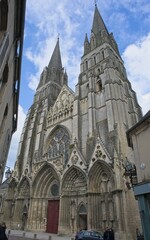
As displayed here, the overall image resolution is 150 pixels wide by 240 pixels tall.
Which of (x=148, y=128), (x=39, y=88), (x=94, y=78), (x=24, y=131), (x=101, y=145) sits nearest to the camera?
(x=148, y=128)

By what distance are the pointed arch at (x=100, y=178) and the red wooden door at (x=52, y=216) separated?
508 cm

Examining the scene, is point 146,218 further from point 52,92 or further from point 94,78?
point 52,92

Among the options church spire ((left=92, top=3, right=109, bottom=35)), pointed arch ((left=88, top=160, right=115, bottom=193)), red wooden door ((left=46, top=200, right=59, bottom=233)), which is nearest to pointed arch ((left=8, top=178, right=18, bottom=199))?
red wooden door ((left=46, top=200, right=59, bottom=233))

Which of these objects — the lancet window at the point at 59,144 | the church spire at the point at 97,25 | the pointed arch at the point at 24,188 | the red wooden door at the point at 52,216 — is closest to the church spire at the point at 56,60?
the church spire at the point at 97,25

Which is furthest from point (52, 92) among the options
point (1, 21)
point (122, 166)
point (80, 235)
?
point (1, 21)

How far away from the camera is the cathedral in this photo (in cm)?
1362

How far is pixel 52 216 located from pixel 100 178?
6.65 metres

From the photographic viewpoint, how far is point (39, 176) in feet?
63.2

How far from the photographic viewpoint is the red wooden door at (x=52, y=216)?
664 inches

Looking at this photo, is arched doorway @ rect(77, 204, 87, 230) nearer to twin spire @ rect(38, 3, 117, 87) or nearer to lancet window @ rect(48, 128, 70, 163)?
lancet window @ rect(48, 128, 70, 163)

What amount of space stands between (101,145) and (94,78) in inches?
398

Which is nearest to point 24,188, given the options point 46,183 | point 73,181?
point 46,183

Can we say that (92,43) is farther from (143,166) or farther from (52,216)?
(143,166)

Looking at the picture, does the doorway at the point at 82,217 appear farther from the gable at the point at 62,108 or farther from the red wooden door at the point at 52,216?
the gable at the point at 62,108
